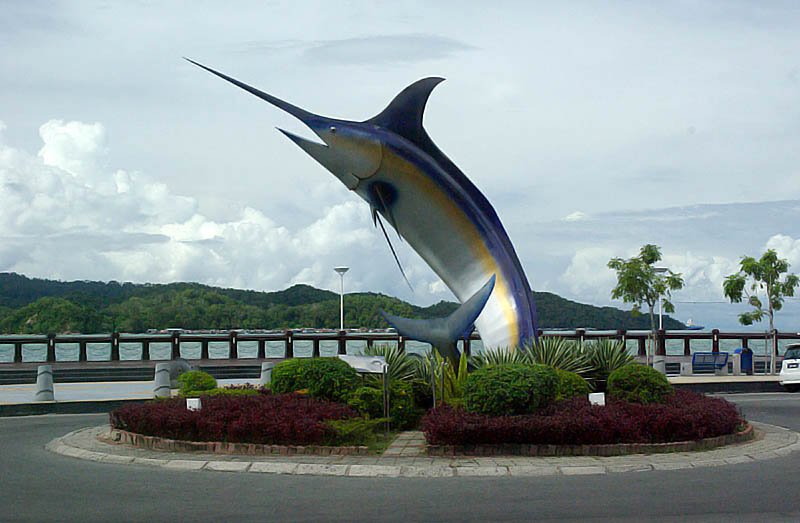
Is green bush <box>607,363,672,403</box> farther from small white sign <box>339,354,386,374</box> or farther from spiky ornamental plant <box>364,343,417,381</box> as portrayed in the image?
small white sign <box>339,354,386,374</box>

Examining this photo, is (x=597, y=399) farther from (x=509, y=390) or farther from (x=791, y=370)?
(x=791, y=370)

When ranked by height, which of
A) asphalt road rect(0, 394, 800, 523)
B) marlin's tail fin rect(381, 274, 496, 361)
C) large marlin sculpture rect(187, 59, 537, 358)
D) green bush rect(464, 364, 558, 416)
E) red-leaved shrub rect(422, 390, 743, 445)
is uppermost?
large marlin sculpture rect(187, 59, 537, 358)

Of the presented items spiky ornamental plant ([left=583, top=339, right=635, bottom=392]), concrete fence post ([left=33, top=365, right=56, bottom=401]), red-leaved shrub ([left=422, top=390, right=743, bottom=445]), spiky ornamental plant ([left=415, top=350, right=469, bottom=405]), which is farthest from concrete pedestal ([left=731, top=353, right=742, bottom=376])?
concrete fence post ([left=33, top=365, right=56, bottom=401])

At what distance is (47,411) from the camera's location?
21.7 meters

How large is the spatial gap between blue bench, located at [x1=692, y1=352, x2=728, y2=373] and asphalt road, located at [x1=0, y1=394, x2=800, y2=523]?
20.9 m

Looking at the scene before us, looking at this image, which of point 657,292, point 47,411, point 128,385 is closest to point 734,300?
point 657,292

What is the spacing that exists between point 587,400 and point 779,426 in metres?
4.71

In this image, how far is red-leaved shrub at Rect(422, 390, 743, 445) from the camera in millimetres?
13008

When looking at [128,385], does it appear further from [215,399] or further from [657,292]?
[657,292]

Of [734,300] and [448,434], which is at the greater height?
[734,300]

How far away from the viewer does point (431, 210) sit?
19.2 metres

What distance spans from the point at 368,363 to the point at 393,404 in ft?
3.30

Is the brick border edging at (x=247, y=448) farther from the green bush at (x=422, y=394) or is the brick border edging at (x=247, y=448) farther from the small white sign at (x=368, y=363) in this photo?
the green bush at (x=422, y=394)

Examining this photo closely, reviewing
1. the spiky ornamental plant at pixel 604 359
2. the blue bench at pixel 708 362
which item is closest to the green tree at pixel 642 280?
the blue bench at pixel 708 362
